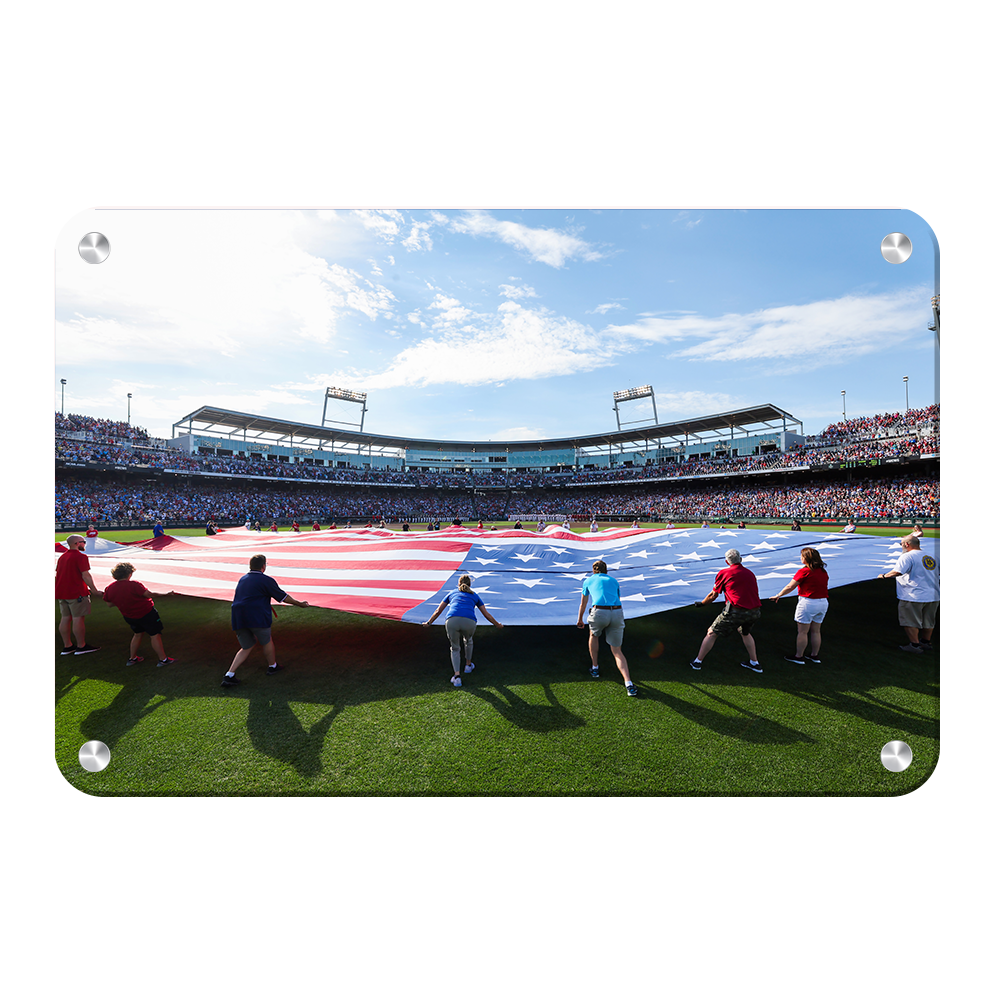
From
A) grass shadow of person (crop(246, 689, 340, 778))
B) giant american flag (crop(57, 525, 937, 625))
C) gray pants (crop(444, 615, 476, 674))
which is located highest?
giant american flag (crop(57, 525, 937, 625))

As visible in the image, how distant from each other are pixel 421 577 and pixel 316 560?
6.13 ft

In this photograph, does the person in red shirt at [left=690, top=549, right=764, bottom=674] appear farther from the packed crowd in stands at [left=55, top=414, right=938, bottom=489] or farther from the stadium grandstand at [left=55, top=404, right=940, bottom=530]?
the stadium grandstand at [left=55, top=404, right=940, bottom=530]

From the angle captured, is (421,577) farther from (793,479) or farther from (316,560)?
(793,479)

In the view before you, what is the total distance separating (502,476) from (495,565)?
24539mm

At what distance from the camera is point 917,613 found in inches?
164

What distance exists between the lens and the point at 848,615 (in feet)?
18.0

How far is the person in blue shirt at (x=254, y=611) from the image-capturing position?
3826 millimetres

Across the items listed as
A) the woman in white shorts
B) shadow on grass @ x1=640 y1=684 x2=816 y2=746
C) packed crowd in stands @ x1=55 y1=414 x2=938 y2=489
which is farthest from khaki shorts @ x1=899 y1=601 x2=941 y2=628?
shadow on grass @ x1=640 y1=684 x2=816 y2=746

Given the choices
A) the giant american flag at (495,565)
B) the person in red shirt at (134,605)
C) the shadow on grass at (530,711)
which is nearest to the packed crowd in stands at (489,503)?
the giant american flag at (495,565)

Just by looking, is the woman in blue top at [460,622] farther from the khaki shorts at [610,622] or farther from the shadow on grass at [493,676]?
the khaki shorts at [610,622]

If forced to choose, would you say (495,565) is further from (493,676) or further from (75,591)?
(75,591)

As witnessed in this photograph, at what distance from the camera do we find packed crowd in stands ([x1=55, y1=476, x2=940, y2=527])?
1574 cm

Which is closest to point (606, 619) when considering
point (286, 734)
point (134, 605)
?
point (286, 734)

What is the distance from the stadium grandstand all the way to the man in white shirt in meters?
4.09
